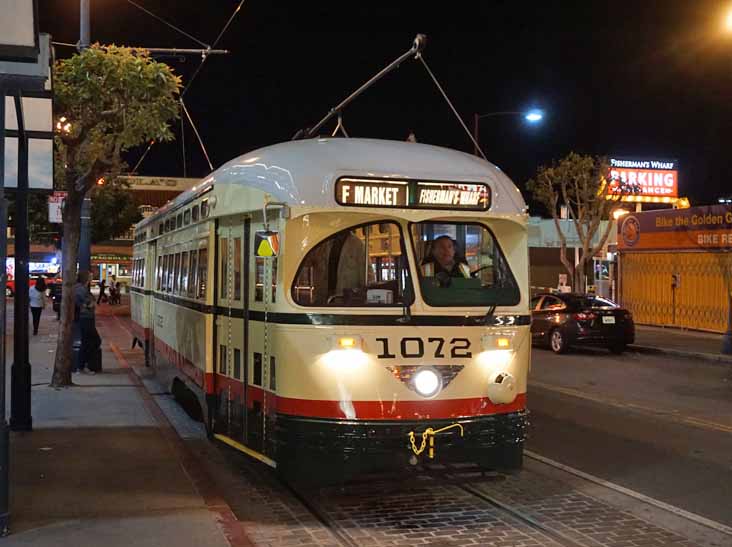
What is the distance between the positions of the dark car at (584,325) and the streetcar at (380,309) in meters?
13.0

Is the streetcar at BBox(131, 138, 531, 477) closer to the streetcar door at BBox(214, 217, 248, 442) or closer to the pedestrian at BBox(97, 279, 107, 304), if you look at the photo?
the streetcar door at BBox(214, 217, 248, 442)

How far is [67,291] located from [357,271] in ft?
25.2

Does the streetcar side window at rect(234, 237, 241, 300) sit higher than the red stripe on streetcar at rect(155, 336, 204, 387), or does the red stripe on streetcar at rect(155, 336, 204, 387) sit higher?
the streetcar side window at rect(234, 237, 241, 300)

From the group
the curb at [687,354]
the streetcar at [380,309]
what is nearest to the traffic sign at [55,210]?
the streetcar at [380,309]

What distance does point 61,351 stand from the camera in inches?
490

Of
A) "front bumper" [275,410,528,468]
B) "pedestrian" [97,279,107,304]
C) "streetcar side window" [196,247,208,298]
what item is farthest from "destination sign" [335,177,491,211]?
"pedestrian" [97,279,107,304]

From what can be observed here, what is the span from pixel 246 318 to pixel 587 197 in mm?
27981

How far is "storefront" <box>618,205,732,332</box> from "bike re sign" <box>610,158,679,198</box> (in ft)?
53.6

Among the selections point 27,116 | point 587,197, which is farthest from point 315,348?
point 587,197

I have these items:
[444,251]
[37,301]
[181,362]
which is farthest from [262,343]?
[37,301]

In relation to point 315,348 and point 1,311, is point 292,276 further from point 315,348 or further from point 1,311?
point 1,311

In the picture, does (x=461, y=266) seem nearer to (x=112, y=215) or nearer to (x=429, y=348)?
(x=429, y=348)

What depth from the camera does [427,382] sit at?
6379mm

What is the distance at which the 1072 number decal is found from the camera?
→ 6.29 meters
